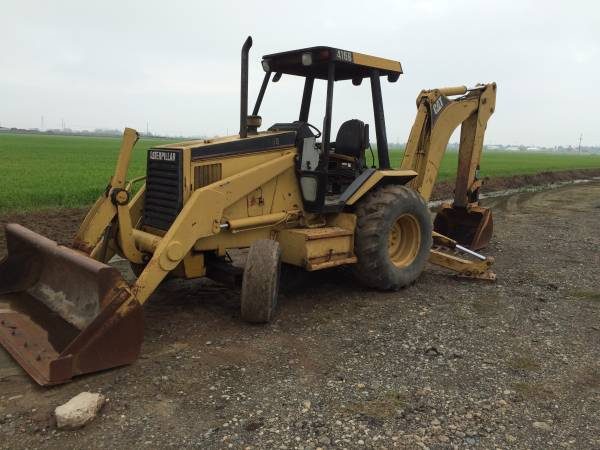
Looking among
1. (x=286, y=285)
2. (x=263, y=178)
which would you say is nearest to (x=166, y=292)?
(x=286, y=285)

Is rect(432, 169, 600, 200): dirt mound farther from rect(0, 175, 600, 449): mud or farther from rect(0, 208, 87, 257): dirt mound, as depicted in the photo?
rect(0, 175, 600, 449): mud

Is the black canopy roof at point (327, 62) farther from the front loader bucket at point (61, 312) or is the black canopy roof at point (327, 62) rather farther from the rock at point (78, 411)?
the rock at point (78, 411)

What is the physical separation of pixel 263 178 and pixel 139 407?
2635mm

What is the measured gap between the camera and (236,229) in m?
5.23

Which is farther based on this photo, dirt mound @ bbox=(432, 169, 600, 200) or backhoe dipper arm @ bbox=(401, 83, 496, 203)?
dirt mound @ bbox=(432, 169, 600, 200)

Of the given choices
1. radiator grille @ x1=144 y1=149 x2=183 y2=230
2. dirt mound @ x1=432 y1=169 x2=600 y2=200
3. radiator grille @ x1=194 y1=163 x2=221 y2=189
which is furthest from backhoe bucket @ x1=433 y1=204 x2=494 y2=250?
dirt mound @ x1=432 y1=169 x2=600 y2=200

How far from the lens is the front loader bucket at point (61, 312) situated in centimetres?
385

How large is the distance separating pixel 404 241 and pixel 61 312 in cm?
406

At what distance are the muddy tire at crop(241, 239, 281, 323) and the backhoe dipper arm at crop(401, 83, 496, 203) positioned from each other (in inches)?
123

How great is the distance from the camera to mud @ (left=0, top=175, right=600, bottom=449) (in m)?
3.30

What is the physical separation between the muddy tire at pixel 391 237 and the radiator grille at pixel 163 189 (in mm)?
2074

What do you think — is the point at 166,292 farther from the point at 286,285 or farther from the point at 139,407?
the point at 139,407

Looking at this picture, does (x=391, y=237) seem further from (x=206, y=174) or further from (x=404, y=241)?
(x=206, y=174)

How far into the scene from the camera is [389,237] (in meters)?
6.33
